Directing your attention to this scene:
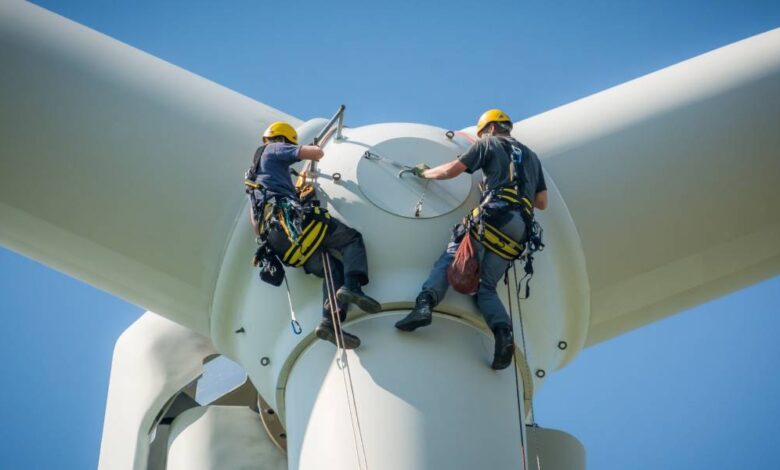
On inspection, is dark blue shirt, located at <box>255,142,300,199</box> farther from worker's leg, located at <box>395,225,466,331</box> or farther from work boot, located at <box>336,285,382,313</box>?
worker's leg, located at <box>395,225,466,331</box>

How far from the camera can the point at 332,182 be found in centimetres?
1055

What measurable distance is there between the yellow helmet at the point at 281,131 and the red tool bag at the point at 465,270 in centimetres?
191

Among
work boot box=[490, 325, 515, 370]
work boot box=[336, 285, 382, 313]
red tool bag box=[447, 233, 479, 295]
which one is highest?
red tool bag box=[447, 233, 479, 295]

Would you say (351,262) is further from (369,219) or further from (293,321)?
(293,321)

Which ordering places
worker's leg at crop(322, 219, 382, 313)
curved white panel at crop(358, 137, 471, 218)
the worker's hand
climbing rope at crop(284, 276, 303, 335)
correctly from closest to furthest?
worker's leg at crop(322, 219, 382, 313), climbing rope at crop(284, 276, 303, 335), curved white panel at crop(358, 137, 471, 218), the worker's hand

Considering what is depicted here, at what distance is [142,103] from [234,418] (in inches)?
123

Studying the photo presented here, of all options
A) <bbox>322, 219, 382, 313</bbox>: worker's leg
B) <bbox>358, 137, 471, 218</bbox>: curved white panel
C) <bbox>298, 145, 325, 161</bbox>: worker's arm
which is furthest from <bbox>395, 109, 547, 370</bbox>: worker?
<bbox>298, 145, 325, 161</bbox>: worker's arm

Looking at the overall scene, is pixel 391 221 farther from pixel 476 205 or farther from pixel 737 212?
pixel 737 212

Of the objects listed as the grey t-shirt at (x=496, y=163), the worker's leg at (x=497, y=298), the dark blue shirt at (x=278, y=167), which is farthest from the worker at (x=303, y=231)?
the grey t-shirt at (x=496, y=163)

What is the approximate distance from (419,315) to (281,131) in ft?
7.30

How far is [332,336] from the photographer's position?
9750 millimetres

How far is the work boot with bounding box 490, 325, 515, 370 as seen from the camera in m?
9.80

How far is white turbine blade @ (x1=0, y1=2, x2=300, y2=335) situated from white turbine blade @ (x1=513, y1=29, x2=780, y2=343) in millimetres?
2932

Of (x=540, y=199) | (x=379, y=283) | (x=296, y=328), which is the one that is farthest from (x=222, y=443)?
(x=540, y=199)
